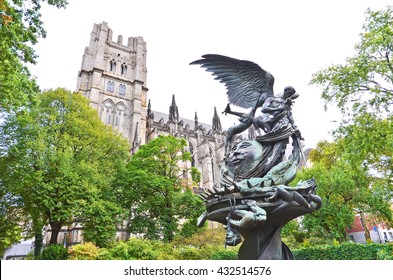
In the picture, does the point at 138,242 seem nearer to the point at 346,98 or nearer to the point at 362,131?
the point at 362,131

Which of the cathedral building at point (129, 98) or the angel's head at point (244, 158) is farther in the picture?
the cathedral building at point (129, 98)

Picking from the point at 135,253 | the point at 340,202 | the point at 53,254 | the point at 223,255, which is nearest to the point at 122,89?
the point at 53,254

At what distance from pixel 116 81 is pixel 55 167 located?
93.2 feet

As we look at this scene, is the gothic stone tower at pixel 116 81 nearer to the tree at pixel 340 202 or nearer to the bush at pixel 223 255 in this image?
the bush at pixel 223 255

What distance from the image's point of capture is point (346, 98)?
13.9m

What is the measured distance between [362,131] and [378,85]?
8.61 feet

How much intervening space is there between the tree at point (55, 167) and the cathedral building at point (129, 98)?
17074mm

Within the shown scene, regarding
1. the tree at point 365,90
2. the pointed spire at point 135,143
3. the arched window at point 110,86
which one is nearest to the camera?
the tree at point 365,90

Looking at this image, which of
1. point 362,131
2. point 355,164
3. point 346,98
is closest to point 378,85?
point 346,98

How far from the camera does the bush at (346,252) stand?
1347 cm

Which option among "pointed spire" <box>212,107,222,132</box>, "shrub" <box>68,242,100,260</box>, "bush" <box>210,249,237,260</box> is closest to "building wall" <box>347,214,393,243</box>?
"pointed spire" <box>212,107,222,132</box>

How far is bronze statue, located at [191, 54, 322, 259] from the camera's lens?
4781 mm

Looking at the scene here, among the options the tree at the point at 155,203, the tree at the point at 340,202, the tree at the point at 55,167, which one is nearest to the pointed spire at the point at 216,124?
the tree at the point at 340,202

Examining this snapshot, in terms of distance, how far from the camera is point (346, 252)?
1411 cm
